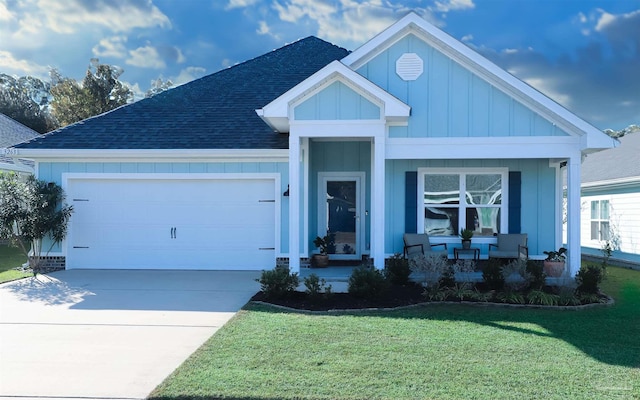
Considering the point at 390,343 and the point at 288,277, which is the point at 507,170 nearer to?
the point at 288,277

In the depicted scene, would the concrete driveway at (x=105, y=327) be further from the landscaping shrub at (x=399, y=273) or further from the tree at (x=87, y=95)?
the tree at (x=87, y=95)

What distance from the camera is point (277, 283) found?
733 centimetres

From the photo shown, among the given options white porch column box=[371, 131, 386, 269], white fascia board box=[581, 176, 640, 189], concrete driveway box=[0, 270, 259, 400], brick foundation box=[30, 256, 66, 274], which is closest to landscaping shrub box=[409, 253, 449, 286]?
white porch column box=[371, 131, 386, 269]

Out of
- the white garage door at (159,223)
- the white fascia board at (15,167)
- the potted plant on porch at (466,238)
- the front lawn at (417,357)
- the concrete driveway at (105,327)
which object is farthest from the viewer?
the white fascia board at (15,167)

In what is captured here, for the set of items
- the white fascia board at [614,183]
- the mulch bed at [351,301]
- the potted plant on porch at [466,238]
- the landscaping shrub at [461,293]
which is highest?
the white fascia board at [614,183]

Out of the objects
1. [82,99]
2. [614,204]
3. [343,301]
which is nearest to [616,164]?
[614,204]

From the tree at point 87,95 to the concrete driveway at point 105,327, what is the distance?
997 inches

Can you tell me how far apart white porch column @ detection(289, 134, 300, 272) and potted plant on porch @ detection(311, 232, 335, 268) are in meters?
1.89

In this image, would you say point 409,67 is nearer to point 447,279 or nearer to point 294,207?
point 294,207

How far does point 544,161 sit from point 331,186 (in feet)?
16.0

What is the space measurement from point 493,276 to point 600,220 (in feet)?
28.2

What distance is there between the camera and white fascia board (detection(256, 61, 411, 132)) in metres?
8.23

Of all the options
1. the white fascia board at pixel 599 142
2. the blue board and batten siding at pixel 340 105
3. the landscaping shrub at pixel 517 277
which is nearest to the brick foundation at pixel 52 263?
the blue board and batten siding at pixel 340 105

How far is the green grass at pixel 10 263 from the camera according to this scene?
387 inches
